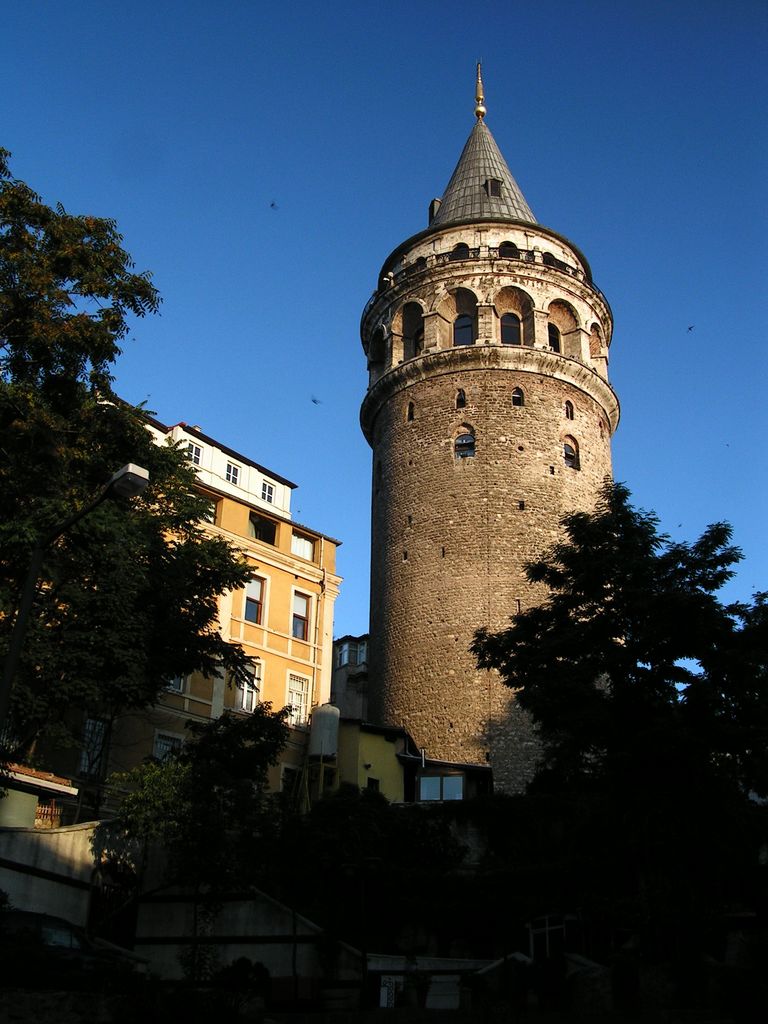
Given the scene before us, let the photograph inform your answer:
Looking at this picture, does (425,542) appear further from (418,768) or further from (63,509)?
(63,509)

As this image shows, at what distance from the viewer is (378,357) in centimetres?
4328

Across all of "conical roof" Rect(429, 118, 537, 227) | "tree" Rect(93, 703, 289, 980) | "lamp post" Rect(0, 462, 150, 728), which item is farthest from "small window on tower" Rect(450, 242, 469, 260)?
"lamp post" Rect(0, 462, 150, 728)

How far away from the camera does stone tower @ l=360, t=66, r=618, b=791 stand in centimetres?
3441

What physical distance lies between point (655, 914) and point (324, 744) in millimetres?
13879

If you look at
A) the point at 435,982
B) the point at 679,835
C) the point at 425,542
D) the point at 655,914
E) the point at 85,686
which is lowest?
the point at 435,982

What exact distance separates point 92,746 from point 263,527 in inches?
412

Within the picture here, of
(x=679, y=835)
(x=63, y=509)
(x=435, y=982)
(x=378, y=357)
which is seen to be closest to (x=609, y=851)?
(x=679, y=835)

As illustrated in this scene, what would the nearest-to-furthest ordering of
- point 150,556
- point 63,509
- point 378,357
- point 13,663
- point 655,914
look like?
point 13,663, point 655,914, point 63,509, point 150,556, point 378,357

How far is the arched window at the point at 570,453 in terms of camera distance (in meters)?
38.1

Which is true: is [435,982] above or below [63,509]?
below

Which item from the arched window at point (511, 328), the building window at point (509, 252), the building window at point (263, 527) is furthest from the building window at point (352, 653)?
the building window at point (509, 252)

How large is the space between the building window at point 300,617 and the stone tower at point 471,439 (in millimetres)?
3462

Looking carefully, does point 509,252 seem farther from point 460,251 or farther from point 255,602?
point 255,602

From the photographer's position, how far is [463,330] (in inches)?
1607
